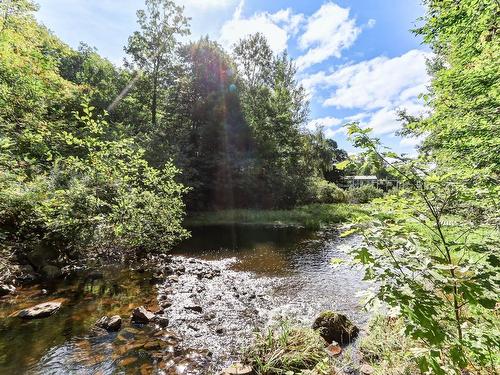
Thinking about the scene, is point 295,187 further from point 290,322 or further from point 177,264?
point 290,322

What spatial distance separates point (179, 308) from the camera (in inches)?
247

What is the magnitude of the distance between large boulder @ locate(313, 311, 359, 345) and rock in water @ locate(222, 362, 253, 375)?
4.92 feet

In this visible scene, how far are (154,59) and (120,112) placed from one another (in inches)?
233

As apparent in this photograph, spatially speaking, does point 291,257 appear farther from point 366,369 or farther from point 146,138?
point 146,138

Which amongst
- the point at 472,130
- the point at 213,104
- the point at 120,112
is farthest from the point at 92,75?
the point at 472,130

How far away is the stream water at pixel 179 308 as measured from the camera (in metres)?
A: 4.34

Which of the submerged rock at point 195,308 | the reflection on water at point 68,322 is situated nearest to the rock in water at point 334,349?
the submerged rock at point 195,308

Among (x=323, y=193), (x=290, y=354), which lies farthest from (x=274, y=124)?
(x=290, y=354)

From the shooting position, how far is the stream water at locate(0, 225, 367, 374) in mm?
4340

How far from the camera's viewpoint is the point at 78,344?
184 inches

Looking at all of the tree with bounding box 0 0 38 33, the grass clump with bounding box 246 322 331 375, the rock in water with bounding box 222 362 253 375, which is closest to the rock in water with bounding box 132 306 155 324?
the rock in water with bounding box 222 362 253 375

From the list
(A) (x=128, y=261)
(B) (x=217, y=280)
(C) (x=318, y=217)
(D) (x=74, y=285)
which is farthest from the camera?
(C) (x=318, y=217)

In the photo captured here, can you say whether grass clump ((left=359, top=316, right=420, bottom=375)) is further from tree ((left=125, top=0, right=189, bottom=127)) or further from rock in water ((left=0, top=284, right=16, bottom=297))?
tree ((left=125, top=0, right=189, bottom=127))

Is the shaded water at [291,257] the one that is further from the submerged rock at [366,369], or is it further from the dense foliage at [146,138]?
the dense foliage at [146,138]
